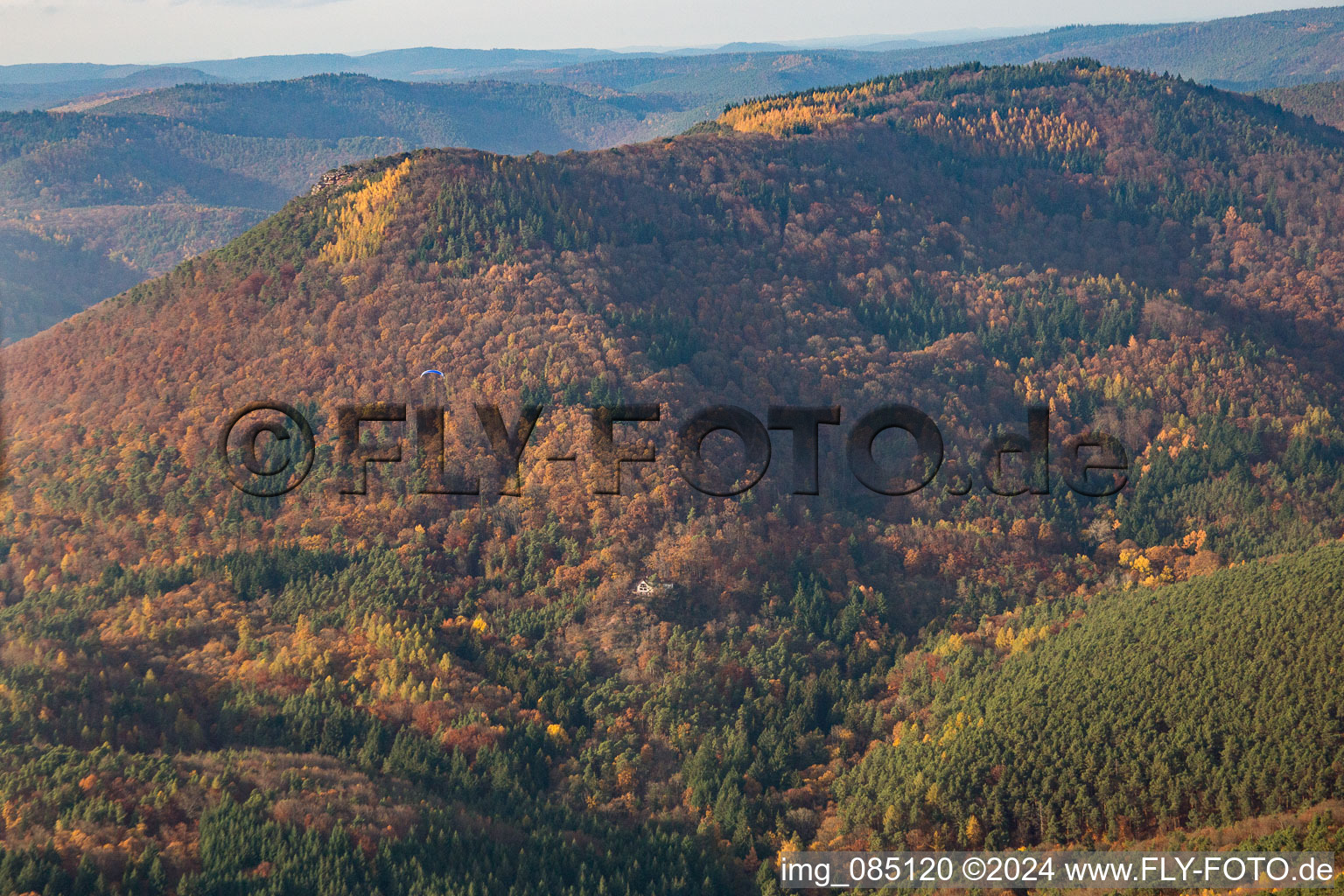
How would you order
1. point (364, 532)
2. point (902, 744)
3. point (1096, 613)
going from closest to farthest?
point (902, 744) → point (1096, 613) → point (364, 532)

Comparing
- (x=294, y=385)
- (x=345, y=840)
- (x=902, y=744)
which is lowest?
(x=902, y=744)

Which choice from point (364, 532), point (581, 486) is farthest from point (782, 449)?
point (364, 532)

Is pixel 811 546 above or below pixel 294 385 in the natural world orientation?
below

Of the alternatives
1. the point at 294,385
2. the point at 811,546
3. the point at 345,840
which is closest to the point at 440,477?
the point at 294,385

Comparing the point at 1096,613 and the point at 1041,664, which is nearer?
the point at 1041,664

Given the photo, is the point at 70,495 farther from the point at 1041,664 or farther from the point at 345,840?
the point at 1041,664

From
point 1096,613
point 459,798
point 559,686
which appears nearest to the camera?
point 459,798
